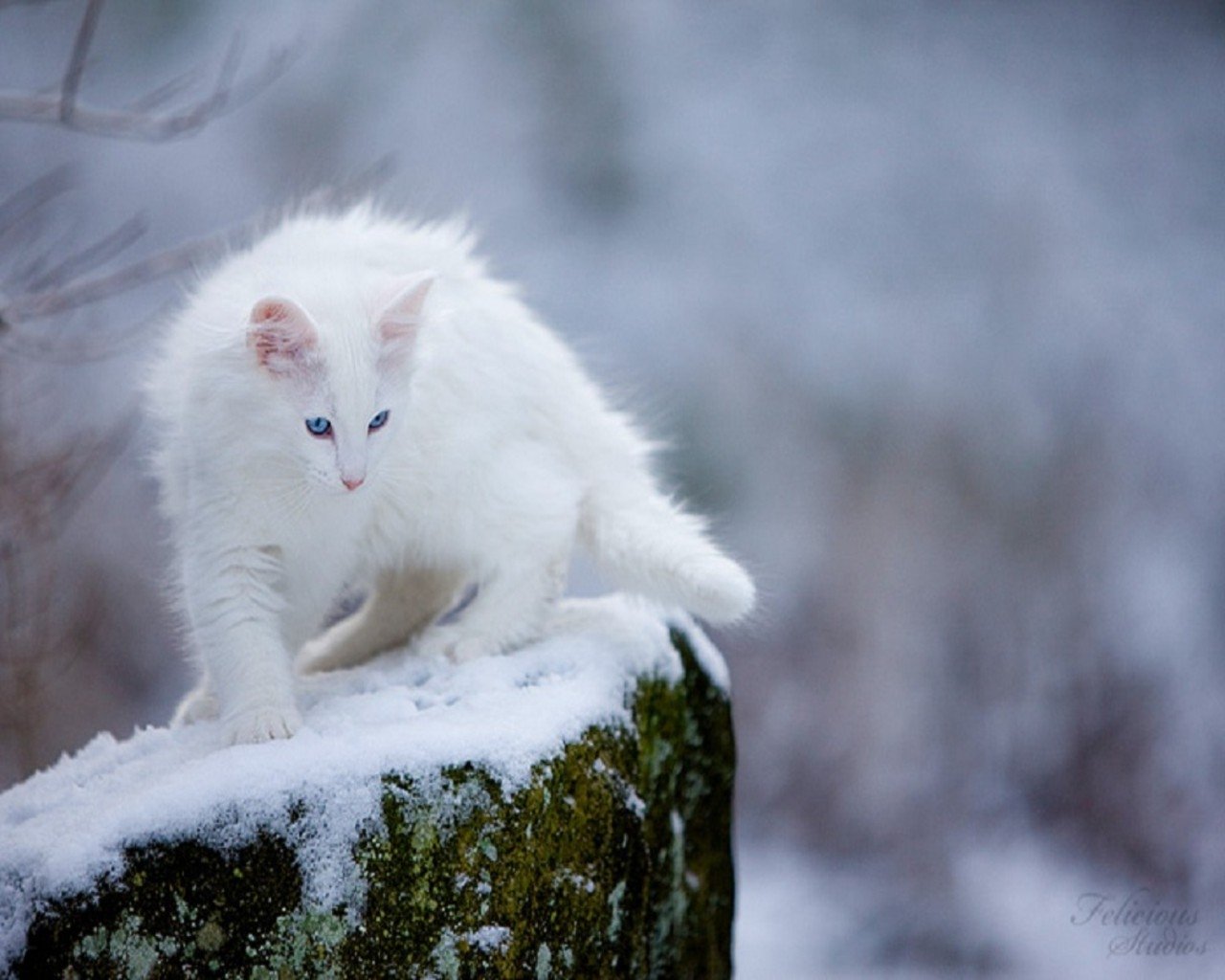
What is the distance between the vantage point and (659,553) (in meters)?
2.73

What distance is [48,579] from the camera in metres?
4.98

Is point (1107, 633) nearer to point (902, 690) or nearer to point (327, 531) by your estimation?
point (902, 690)

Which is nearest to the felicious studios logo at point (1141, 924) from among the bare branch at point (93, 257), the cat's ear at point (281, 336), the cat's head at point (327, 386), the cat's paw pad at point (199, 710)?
the cat's paw pad at point (199, 710)

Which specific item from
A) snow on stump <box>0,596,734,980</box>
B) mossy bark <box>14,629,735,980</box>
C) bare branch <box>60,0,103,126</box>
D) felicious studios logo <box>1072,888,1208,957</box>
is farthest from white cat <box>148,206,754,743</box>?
felicious studios logo <box>1072,888,1208,957</box>

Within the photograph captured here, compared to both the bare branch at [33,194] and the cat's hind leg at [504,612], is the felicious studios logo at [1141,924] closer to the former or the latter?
the cat's hind leg at [504,612]

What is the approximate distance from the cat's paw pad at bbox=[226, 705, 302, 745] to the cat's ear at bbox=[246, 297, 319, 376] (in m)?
0.66

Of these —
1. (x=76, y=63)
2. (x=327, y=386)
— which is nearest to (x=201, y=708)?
(x=327, y=386)

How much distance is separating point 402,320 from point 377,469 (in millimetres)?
299

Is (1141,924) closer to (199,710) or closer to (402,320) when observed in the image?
(199,710)

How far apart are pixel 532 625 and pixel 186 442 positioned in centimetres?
88

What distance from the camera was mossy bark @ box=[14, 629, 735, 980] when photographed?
1989mm

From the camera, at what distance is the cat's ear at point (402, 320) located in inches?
92.5

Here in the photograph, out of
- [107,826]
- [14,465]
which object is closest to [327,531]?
[107,826]

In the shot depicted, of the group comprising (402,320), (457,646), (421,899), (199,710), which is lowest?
(421,899)
